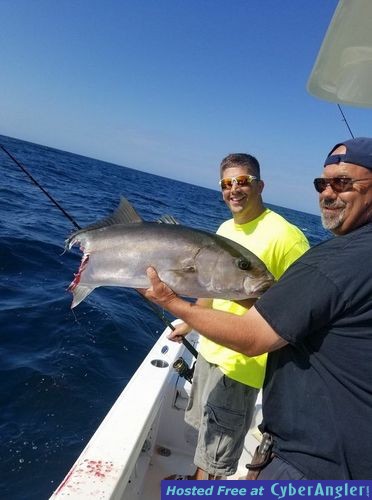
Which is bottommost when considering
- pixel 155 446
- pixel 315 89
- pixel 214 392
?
pixel 155 446

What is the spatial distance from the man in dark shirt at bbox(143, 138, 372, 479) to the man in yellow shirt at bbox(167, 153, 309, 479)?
98 centimetres

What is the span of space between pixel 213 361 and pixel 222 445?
0.69m

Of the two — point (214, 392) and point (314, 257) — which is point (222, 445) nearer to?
point (214, 392)

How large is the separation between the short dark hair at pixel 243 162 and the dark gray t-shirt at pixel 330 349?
5.62ft

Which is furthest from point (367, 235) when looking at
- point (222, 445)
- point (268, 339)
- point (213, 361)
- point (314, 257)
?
point (222, 445)

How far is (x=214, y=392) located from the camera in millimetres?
3352

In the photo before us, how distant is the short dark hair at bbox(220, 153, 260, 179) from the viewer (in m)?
3.58

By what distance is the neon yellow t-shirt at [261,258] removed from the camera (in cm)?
323

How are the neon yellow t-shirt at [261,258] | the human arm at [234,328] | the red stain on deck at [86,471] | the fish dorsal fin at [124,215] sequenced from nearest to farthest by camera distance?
the human arm at [234,328] → the red stain on deck at [86,471] → the fish dorsal fin at [124,215] → the neon yellow t-shirt at [261,258]

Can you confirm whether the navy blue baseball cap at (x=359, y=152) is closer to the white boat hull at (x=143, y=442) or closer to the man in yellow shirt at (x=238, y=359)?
the man in yellow shirt at (x=238, y=359)

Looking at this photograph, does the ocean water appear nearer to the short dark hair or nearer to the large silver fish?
the large silver fish

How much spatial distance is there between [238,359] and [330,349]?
4.59 ft

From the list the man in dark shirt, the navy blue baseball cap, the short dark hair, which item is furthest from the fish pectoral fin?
the navy blue baseball cap

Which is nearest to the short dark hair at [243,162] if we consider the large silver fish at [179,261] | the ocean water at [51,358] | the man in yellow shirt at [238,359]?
the man in yellow shirt at [238,359]
